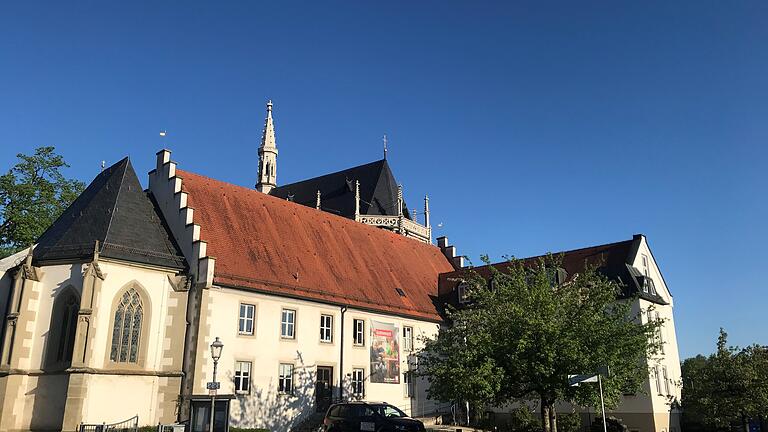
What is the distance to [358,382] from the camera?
31391mm

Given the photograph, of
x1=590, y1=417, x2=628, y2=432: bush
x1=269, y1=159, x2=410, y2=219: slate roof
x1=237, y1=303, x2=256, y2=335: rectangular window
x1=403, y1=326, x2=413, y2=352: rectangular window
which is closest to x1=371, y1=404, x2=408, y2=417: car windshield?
x1=237, y1=303, x2=256, y2=335: rectangular window

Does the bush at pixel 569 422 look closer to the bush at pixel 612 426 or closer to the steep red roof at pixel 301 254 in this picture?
the bush at pixel 612 426

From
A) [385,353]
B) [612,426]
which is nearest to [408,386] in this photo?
[385,353]

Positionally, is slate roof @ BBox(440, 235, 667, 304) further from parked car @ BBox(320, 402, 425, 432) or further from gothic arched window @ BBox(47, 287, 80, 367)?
gothic arched window @ BBox(47, 287, 80, 367)

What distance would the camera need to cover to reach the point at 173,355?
25.4m

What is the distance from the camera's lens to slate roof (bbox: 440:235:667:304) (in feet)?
111

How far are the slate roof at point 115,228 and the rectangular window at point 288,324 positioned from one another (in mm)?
5253

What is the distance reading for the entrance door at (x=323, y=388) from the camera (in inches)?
1154

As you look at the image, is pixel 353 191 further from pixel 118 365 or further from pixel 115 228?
pixel 118 365

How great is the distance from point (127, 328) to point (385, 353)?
13.6 metres

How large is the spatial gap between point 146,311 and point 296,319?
6875mm

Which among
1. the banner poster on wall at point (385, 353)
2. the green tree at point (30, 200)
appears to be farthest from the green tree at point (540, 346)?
the green tree at point (30, 200)

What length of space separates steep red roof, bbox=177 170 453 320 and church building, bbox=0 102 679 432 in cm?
11

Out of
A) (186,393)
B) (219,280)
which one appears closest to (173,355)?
(186,393)
